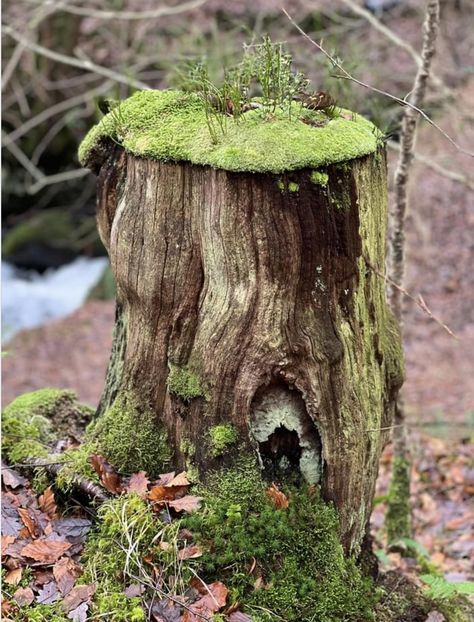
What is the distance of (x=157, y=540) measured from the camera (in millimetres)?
2887

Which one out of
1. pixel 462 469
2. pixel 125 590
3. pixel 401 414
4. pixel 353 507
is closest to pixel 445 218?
pixel 462 469

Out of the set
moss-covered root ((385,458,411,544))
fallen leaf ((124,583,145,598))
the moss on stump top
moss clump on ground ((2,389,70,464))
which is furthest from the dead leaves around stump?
moss-covered root ((385,458,411,544))

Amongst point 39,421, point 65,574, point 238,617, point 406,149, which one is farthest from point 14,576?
point 406,149

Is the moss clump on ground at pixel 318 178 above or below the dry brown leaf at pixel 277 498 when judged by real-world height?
above

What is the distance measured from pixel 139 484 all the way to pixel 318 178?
1609 millimetres

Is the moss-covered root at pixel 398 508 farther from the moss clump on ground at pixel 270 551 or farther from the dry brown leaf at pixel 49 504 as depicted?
the dry brown leaf at pixel 49 504

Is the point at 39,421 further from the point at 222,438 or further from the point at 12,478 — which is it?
the point at 222,438

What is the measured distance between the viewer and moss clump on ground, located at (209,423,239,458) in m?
2.95

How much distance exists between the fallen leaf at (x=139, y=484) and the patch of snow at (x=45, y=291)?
11.2 metres

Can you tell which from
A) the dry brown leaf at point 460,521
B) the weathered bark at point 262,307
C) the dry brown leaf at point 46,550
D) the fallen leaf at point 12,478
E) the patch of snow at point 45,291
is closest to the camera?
the weathered bark at point 262,307

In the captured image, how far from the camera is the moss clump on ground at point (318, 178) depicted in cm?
271

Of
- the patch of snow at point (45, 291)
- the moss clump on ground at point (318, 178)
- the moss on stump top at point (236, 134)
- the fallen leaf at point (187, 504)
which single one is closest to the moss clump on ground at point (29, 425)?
the fallen leaf at point (187, 504)

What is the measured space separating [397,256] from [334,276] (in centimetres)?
185

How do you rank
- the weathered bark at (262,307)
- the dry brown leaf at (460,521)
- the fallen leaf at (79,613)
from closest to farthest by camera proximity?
the fallen leaf at (79,613) → the weathered bark at (262,307) → the dry brown leaf at (460,521)
